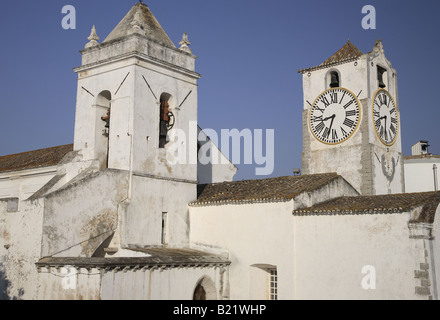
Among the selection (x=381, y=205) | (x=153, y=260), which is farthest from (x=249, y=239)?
(x=381, y=205)

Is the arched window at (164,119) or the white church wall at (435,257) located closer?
the white church wall at (435,257)

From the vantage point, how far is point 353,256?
724 inches

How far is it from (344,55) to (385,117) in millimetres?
4492

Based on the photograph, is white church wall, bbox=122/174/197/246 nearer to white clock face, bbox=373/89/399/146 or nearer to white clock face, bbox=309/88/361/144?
white clock face, bbox=309/88/361/144

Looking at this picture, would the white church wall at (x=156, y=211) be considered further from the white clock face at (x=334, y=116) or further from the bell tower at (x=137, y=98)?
the white clock face at (x=334, y=116)

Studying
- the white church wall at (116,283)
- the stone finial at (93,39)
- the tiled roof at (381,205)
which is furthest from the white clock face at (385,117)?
the stone finial at (93,39)

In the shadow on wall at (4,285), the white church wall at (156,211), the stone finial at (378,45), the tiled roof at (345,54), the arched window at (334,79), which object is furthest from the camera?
the arched window at (334,79)

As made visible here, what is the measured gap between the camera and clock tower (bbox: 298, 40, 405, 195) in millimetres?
29328

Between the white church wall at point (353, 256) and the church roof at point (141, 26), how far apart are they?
33.7 ft

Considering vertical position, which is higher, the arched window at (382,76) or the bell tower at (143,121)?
the arched window at (382,76)

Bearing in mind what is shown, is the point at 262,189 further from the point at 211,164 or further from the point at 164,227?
the point at 211,164

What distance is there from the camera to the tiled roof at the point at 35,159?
2459 centimetres

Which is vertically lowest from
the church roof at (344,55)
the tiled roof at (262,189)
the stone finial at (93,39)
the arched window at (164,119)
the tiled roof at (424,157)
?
the tiled roof at (262,189)

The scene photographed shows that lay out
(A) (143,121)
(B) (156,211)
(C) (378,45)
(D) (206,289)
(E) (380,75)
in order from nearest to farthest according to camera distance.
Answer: (D) (206,289)
(A) (143,121)
(B) (156,211)
(C) (378,45)
(E) (380,75)
